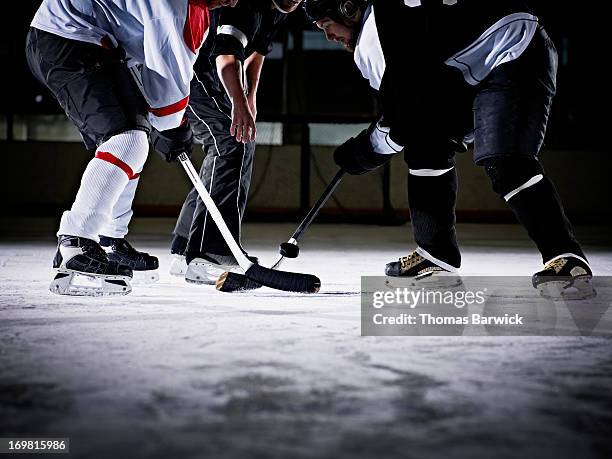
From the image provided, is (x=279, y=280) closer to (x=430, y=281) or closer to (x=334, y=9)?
(x=430, y=281)

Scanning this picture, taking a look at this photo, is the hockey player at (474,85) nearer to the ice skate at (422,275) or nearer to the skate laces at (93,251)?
the ice skate at (422,275)

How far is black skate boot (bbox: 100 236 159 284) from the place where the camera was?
120 inches

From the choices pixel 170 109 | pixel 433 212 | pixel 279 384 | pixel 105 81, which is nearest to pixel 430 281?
pixel 433 212

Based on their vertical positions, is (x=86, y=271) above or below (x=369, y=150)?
below

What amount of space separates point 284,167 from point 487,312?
6478mm

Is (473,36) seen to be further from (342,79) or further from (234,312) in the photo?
(342,79)

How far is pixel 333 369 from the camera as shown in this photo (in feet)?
5.06

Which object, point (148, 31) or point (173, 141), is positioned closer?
point (148, 31)

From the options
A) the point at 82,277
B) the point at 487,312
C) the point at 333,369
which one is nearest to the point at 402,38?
the point at 487,312

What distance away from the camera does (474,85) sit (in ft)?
8.87

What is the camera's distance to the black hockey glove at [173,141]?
2836 mm

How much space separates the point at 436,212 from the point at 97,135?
114 cm

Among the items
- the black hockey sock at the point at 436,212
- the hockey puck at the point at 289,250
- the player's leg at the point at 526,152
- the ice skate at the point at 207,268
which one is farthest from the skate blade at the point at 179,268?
the player's leg at the point at 526,152

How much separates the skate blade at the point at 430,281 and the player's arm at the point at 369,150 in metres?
0.44
